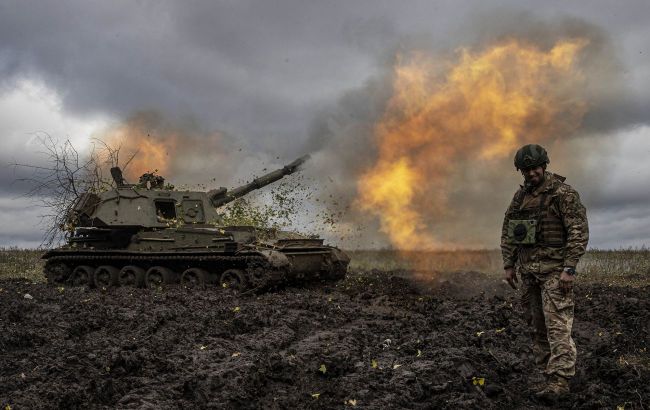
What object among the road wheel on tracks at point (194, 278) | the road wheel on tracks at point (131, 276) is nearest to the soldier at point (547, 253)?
the road wheel on tracks at point (194, 278)

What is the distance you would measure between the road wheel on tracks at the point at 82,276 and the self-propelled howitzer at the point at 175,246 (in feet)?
0.09

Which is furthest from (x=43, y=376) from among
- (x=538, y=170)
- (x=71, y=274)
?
(x=71, y=274)

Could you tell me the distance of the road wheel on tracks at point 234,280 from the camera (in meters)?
14.5

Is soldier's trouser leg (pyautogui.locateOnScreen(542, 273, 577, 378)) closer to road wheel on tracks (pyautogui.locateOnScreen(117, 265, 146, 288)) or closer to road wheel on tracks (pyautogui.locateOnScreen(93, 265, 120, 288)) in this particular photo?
road wheel on tracks (pyautogui.locateOnScreen(117, 265, 146, 288))

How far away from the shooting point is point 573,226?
6395 millimetres

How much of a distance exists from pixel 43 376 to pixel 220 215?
11939mm

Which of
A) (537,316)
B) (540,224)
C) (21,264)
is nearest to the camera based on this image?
(540,224)

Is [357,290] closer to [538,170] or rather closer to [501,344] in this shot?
[501,344]

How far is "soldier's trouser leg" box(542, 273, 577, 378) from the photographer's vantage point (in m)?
6.23

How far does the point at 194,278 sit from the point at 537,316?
1043 cm

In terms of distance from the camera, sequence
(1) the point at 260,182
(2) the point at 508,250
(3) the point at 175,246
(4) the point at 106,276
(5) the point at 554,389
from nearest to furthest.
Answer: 1. (5) the point at 554,389
2. (2) the point at 508,250
3. (3) the point at 175,246
4. (4) the point at 106,276
5. (1) the point at 260,182

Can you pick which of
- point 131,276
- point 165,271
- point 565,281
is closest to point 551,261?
point 565,281

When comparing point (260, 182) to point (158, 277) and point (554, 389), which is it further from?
point (554, 389)

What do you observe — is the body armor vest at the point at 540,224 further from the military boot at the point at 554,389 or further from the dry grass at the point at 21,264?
the dry grass at the point at 21,264
